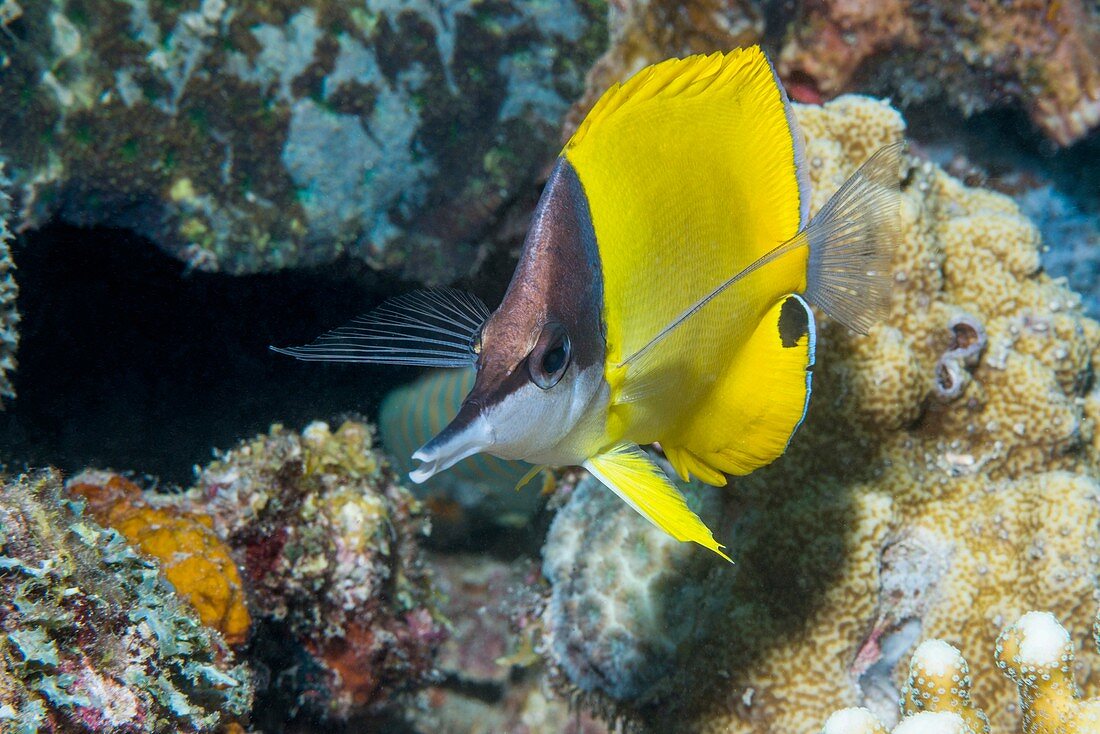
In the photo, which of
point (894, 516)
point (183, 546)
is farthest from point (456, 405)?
point (894, 516)

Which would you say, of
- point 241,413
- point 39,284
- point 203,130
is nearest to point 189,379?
point 241,413

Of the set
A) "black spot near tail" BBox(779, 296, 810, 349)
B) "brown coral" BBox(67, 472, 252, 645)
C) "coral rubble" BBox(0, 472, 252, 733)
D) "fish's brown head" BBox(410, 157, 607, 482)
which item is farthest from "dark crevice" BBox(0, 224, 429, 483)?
"fish's brown head" BBox(410, 157, 607, 482)

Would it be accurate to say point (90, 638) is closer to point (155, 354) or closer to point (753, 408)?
point (753, 408)

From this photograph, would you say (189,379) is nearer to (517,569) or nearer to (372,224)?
(372,224)

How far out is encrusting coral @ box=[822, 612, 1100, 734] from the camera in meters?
2.03

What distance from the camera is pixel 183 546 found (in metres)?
2.57

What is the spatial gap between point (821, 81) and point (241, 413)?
14.1ft

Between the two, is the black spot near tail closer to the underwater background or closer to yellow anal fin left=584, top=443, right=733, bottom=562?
yellow anal fin left=584, top=443, right=733, bottom=562

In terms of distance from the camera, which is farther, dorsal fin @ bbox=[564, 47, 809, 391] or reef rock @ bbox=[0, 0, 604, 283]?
reef rock @ bbox=[0, 0, 604, 283]

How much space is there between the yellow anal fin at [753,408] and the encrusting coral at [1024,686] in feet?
3.00

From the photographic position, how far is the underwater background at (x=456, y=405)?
97.7 inches

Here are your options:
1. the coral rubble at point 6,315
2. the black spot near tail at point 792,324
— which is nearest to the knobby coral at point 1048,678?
the black spot near tail at point 792,324

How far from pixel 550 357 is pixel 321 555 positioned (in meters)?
2.17

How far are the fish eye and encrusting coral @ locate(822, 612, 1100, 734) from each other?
1516 millimetres
